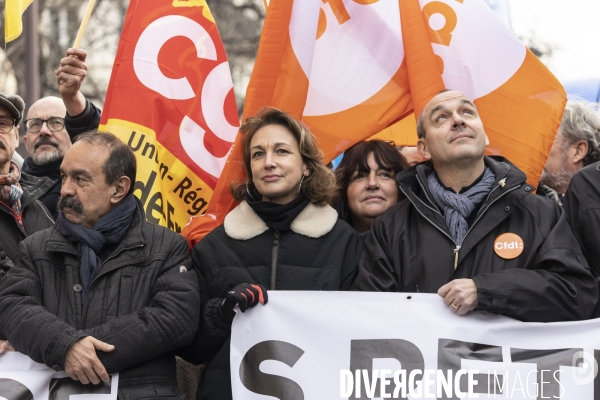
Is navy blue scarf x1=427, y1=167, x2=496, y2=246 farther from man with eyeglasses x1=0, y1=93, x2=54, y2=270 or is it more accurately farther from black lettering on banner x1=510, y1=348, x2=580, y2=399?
man with eyeglasses x1=0, y1=93, x2=54, y2=270

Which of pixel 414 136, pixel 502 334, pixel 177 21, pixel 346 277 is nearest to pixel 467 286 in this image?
pixel 502 334

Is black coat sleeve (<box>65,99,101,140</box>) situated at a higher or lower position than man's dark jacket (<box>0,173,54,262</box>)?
higher

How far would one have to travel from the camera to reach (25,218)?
473 cm

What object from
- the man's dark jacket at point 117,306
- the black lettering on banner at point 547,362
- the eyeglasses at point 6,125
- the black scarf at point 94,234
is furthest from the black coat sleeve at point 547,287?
the eyeglasses at point 6,125

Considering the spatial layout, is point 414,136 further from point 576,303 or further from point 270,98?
point 576,303

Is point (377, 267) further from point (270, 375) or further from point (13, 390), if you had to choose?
point (13, 390)

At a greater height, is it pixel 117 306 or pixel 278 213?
pixel 278 213

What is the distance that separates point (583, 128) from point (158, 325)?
312 cm

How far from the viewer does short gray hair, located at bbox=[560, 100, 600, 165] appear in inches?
219

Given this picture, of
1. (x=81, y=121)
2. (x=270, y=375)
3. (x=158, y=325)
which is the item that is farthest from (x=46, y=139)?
(x=270, y=375)

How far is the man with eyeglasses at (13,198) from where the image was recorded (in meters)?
4.52

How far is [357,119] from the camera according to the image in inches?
204

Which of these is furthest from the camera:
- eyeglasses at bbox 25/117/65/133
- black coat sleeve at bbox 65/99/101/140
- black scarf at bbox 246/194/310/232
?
eyeglasses at bbox 25/117/65/133

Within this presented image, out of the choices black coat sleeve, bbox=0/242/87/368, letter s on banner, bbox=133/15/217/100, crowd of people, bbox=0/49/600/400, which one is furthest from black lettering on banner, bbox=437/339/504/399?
letter s on banner, bbox=133/15/217/100
